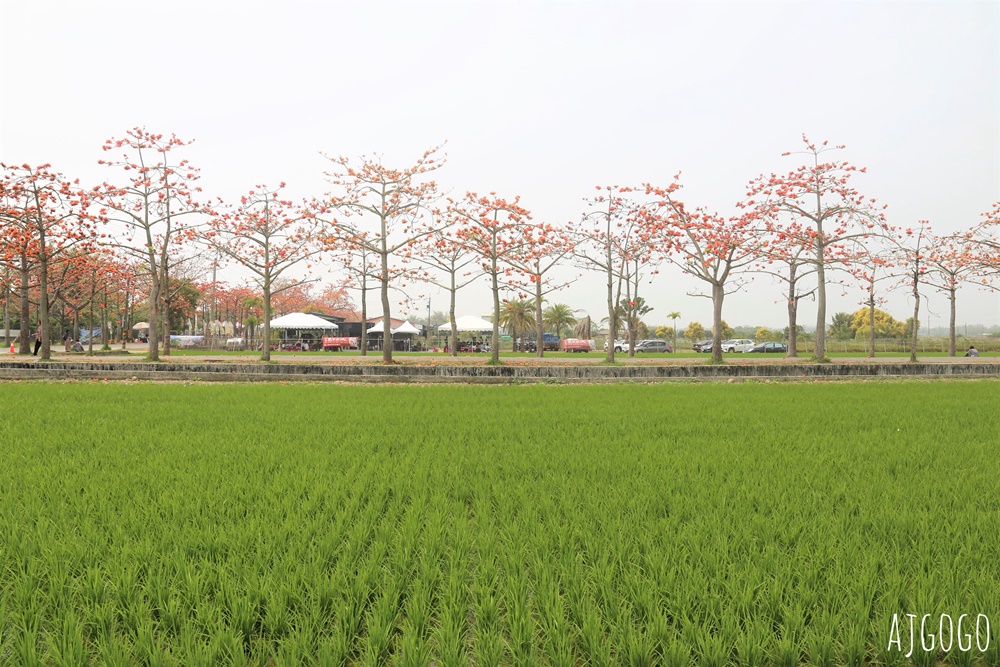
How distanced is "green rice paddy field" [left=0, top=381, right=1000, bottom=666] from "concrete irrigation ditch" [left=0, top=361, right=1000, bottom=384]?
9375 mm

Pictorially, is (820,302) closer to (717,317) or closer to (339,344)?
(717,317)

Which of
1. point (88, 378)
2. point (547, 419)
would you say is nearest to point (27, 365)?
point (88, 378)

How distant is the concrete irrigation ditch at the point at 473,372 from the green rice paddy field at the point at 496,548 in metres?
9.38

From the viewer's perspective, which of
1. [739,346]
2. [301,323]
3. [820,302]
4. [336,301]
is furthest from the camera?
[336,301]

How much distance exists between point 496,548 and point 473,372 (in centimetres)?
1384

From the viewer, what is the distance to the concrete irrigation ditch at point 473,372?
1692cm

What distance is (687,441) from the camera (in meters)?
7.19

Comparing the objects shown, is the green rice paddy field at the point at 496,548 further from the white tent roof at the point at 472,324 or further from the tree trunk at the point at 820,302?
the white tent roof at the point at 472,324

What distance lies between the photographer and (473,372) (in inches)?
685

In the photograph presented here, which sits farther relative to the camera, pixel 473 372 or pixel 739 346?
pixel 739 346

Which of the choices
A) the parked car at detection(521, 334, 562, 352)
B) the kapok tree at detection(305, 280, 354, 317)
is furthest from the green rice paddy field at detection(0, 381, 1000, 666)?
the kapok tree at detection(305, 280, 354, 317)

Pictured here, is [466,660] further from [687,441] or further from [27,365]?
[27,365]

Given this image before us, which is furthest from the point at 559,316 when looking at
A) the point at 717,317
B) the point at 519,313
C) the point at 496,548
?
the point at 496,548

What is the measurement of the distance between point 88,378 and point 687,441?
18989mm
